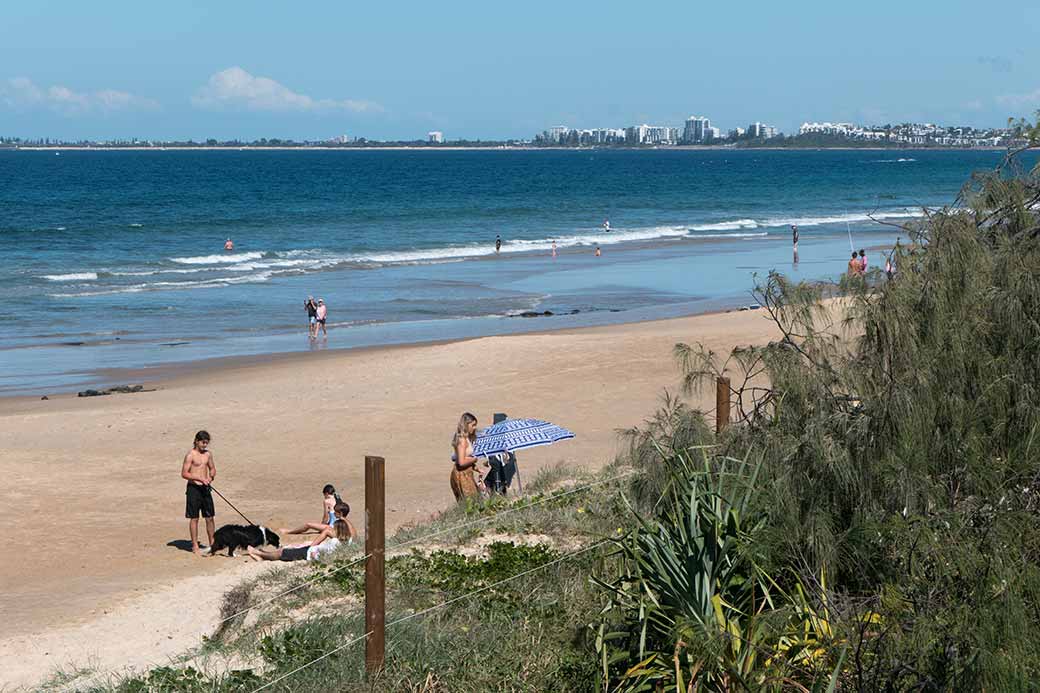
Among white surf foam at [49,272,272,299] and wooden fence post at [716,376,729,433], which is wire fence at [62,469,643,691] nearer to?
wooden fence post at [716,376,729,433]

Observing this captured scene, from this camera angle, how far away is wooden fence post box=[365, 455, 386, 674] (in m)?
6.21

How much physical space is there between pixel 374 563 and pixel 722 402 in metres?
2.60

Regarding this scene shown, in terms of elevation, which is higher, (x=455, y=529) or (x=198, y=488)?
(x=455, y=529)

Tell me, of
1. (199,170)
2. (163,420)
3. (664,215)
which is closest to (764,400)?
(163,420)

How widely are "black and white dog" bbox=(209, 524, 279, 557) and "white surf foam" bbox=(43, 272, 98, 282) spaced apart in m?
30.6

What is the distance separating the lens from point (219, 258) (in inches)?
1881

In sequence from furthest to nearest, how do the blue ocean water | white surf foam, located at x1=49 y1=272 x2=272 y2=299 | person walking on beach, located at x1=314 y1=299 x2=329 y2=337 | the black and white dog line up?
1. white surf foam, located at x1=49 y1=272 x2=272 y2=299
2. the blue ocean water
3. person walking on beach, located at x1=314 y1=299 x2=329 y2=337
4. the black and white dog

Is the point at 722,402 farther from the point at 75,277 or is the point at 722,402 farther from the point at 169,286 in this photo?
the point at 75,277

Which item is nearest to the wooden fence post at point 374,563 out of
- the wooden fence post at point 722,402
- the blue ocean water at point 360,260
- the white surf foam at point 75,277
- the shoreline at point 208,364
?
the wooden fence post at point 722,402

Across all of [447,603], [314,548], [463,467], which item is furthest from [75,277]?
[447,603]

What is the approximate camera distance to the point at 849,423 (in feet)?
20.5

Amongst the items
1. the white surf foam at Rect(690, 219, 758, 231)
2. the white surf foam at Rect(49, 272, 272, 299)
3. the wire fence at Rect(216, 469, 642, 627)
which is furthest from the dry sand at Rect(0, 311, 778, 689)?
the white surf foam at Rect(690, 219, 758, 231)

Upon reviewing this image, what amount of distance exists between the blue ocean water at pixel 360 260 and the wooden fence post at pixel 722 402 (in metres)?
1.46

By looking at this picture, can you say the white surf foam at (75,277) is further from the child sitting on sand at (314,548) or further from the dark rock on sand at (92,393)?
the child sitting on sand at (314,548)
